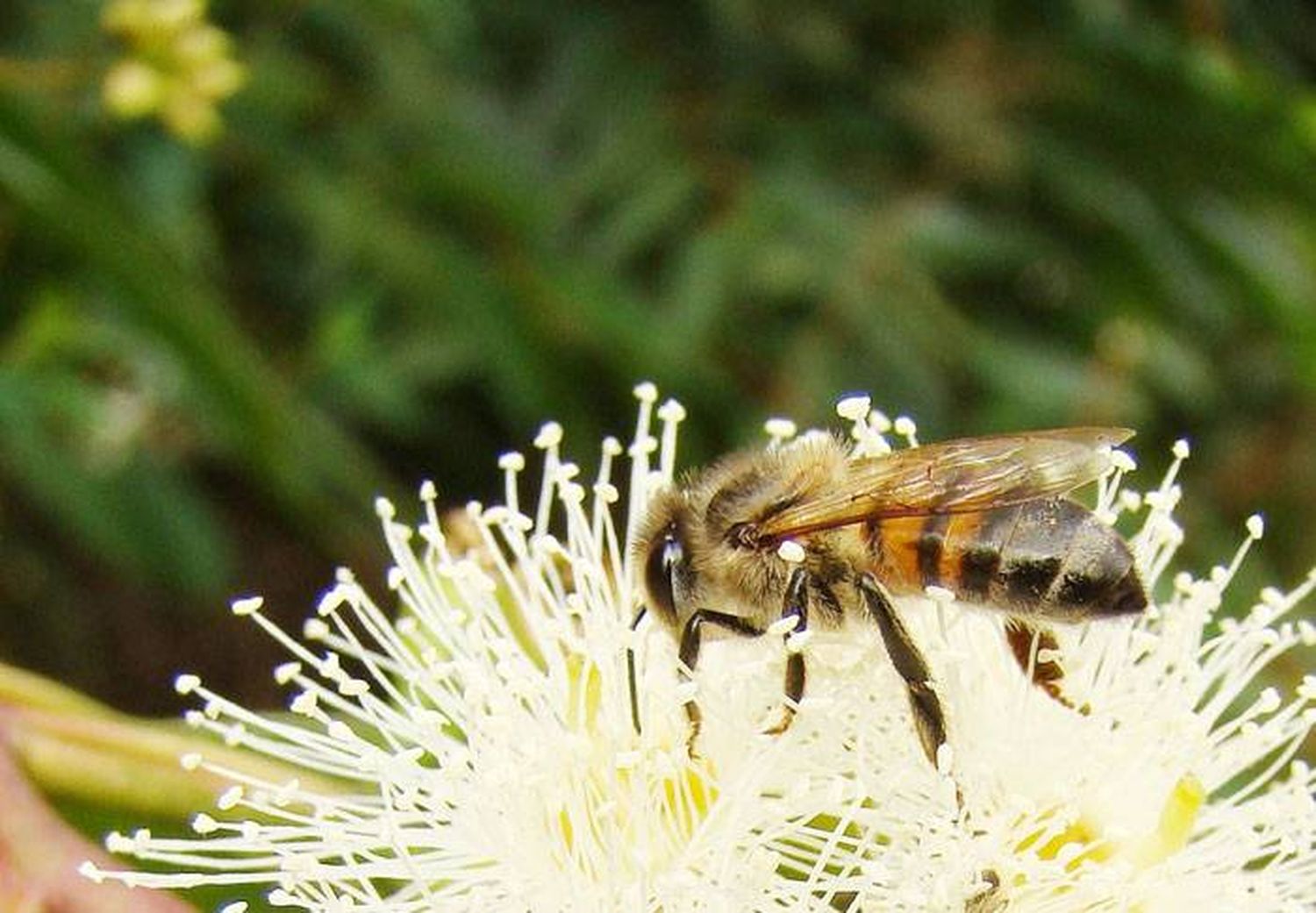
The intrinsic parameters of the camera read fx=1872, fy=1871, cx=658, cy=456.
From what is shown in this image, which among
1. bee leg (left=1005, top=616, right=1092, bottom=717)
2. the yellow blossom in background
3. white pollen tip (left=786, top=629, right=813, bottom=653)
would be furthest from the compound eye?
the yellow blossom in background

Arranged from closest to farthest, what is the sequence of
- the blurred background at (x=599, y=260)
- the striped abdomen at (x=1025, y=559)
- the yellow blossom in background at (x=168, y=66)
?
the striped abdomen at (x=1025, y=559), the yellow blossom in background at (x=168, y=66), the blurred background at (x=599, y=260)

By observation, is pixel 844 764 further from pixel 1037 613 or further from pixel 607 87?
pixel 607 87

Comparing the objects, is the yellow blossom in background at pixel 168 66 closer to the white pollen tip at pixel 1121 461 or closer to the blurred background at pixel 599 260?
the blurred background at pixel 599 260

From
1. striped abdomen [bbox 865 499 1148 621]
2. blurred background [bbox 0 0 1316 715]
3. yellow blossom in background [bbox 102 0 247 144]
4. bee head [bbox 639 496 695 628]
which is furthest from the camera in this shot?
blurred background [bbox 0 0 1316 715]

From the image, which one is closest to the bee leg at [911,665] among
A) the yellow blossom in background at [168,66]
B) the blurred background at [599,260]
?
the blurred background at [599,260]

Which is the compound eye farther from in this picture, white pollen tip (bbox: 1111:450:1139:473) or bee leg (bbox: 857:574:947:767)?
white pollen tip (bbox: 1111:450:1139:473)
